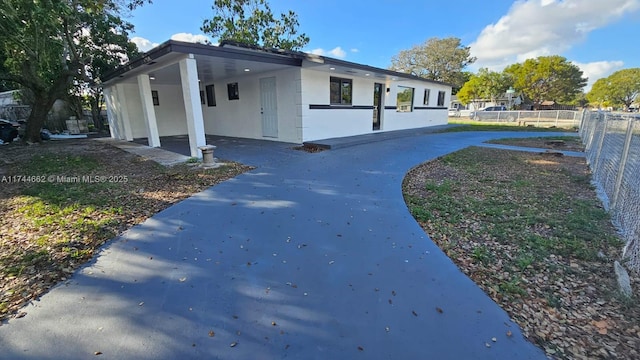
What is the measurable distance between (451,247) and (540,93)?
42.5 metres

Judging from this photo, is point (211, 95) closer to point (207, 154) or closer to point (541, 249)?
point (207, 154)

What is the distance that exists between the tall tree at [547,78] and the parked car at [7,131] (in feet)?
149

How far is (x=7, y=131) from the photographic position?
11.6 m

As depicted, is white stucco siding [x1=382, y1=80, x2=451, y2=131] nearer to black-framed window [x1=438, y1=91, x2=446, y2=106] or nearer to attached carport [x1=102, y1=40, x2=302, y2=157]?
black-framed window [x1=438, y1=91, x2=446, y2=106]

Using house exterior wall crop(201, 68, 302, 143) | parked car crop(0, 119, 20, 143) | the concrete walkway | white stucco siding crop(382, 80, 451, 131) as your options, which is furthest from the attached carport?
white stucco siding crop(382, 80, 451, 131)

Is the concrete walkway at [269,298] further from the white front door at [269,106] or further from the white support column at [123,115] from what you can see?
the white support column at [123,115]

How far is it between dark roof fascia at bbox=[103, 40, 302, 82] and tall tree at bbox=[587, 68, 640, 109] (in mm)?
68757

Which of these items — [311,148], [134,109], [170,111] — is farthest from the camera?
[170,111]

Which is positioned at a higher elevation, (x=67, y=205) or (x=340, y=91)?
(x=340, y=91)

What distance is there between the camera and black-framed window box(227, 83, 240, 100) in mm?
10766

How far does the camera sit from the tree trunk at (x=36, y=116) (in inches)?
428

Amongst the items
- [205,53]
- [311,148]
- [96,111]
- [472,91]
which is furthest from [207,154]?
[472,91]

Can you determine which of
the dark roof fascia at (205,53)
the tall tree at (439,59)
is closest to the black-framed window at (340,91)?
the dark roof fascia at (205,53)

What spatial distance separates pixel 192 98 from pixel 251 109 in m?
4.23
